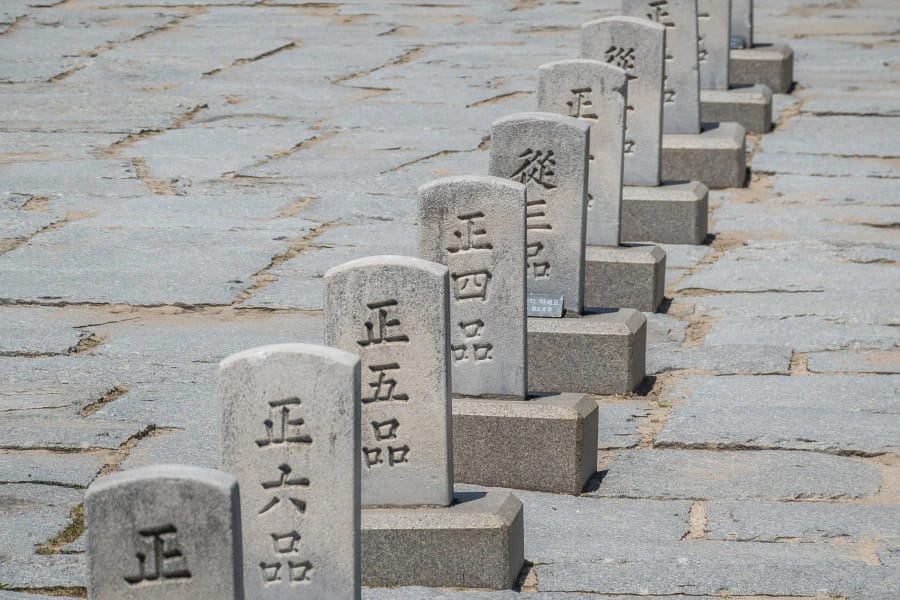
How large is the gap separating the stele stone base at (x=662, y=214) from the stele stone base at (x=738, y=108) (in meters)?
2.06

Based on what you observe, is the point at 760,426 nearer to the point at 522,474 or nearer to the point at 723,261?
the point at 522,474

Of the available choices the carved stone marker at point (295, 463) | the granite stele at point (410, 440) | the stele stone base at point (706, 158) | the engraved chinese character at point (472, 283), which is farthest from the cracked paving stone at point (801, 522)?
the stele stone base at point (706, 158)

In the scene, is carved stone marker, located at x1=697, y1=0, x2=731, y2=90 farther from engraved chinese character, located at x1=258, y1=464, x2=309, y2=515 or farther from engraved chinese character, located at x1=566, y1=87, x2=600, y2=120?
engraved chinese character, located at x1=258, y1=464, x2=309, y2=515

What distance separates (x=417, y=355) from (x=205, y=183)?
4.40 m

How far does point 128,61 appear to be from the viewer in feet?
36.4

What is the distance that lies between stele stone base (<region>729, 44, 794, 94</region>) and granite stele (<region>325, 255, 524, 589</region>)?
6.66m

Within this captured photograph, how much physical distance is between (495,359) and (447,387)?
2.18ft

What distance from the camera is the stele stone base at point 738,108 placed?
9227mm

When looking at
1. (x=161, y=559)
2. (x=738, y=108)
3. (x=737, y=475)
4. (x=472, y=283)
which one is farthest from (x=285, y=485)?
(x=738, y=108)

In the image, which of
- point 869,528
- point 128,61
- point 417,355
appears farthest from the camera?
point 128,61

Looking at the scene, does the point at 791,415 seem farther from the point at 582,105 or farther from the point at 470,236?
the point at 582,105

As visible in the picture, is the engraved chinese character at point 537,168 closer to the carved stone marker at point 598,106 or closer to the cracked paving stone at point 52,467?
the carved stone marker at point 598,106

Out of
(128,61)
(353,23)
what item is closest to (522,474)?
(128,61)

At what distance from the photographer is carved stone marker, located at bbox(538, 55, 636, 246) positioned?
5.90 m
